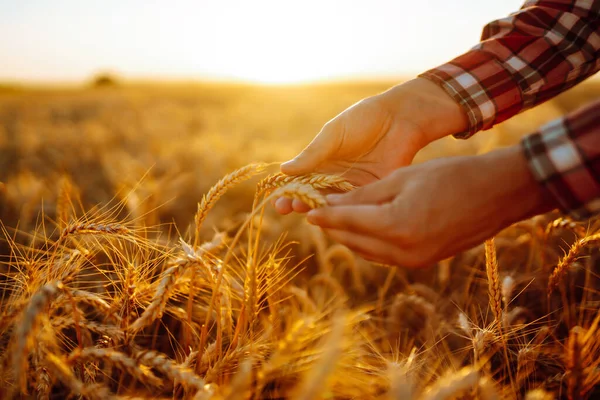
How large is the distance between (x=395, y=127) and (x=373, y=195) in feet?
2.25

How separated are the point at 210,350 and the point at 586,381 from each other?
1146 mm

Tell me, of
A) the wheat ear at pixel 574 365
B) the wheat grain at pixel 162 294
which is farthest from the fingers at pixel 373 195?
the wheat ear at pixel 574 365

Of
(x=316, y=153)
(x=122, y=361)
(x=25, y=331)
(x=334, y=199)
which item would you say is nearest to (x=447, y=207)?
(x=334, y=199)

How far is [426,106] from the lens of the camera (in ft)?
6.01

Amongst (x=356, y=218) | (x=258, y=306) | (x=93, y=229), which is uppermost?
(x=356, y=218)

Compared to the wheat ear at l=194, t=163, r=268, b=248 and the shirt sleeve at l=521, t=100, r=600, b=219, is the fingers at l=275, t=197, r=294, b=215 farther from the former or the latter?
the shirt sleeve at l=521, t=100, r=600, b=219

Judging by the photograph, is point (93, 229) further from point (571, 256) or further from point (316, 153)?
point (571, 256)

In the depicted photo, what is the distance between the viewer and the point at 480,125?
1870mm

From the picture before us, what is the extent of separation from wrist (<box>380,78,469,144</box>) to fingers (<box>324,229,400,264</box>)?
2.58ft

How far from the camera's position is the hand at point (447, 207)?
1109 millimetres

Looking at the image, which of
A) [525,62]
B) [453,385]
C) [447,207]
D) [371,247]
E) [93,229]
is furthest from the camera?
[525,62]

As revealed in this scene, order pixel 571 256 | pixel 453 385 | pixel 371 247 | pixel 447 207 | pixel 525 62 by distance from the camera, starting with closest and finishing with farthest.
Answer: pixel 453 385
pixel 447 207
pixel 371 247
pixel 571 256
pixel 525 62

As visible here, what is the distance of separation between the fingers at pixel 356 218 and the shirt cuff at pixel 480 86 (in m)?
0.97

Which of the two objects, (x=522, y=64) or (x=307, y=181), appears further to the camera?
(x=522, y=64)
